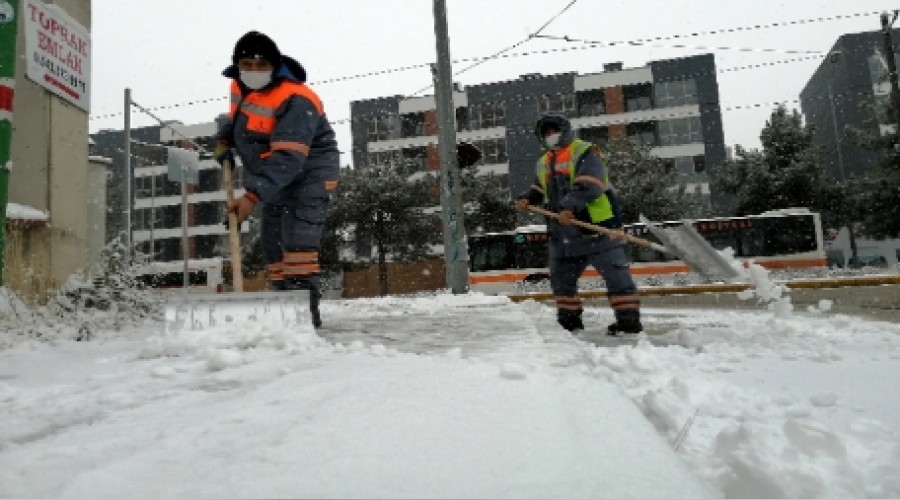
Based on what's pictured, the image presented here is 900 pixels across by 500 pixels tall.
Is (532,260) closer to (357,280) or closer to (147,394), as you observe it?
(357,280)

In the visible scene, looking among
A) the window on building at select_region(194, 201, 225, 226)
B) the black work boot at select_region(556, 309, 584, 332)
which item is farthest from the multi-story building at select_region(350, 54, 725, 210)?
the black work boot at select_region(556, 309, 584, 332)

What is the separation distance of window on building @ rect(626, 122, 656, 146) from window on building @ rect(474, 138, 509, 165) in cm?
790

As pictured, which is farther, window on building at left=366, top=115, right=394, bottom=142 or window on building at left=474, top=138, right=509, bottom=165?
window on building at left=366, top=115, right=394, bottom=142

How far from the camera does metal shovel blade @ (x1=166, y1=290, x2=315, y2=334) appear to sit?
2.75m

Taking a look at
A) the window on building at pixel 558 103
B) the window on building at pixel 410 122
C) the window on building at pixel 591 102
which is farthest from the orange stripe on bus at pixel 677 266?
the window on building at pixel 410 122

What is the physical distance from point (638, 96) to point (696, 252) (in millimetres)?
34997

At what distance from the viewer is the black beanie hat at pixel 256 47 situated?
3.35 m

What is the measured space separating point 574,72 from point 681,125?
771 centimetres

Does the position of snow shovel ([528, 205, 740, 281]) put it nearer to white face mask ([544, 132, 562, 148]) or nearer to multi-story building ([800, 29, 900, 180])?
white face mask ([544, 132, 562, 148])

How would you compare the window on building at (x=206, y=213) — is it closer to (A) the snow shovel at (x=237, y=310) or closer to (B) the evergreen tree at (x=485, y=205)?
(B) the evergreen tree at (x=485, y=205)

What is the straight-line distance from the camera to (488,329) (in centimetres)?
316

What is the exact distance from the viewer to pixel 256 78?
3449 mm

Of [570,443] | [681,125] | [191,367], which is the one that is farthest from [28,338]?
[681,125]

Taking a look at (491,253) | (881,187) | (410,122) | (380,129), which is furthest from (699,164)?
(491,253)
